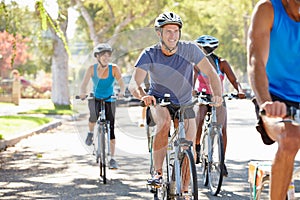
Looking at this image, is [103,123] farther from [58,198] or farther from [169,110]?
[169,110]

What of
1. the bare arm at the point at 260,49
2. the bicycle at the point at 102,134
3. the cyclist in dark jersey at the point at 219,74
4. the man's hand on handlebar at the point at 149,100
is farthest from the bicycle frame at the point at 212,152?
the bare arm at the point at 260,49

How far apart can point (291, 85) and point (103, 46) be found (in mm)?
6224

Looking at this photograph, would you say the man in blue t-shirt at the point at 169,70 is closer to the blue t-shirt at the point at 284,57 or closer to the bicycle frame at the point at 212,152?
the bicycle frame at the point at 212,152

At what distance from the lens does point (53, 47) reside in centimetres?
3080

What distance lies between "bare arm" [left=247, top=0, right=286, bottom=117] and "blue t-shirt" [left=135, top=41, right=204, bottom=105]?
2.71 m

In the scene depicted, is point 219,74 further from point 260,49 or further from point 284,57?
point 260,49

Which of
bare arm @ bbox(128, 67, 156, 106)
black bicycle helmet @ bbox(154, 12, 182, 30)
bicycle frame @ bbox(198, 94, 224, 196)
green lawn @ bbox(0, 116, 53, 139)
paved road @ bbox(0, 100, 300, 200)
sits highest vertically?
black bicycle helmet @ bbox(154, 12, 182, 30)

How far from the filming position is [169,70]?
269 inches

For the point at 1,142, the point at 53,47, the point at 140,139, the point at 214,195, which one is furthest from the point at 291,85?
the point at 53,47

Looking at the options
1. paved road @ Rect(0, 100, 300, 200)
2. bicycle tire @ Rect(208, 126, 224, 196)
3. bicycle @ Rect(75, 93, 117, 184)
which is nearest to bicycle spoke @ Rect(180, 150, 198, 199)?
paved road @ Rect(0, 100, 300, 200)

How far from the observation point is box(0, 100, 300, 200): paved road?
8586 mm

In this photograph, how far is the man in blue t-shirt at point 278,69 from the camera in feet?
12.7

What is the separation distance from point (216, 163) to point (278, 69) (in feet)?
15.2

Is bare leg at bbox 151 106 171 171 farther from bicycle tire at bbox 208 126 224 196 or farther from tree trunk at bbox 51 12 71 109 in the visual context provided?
tree trunk at bbox 51 12 71 109
